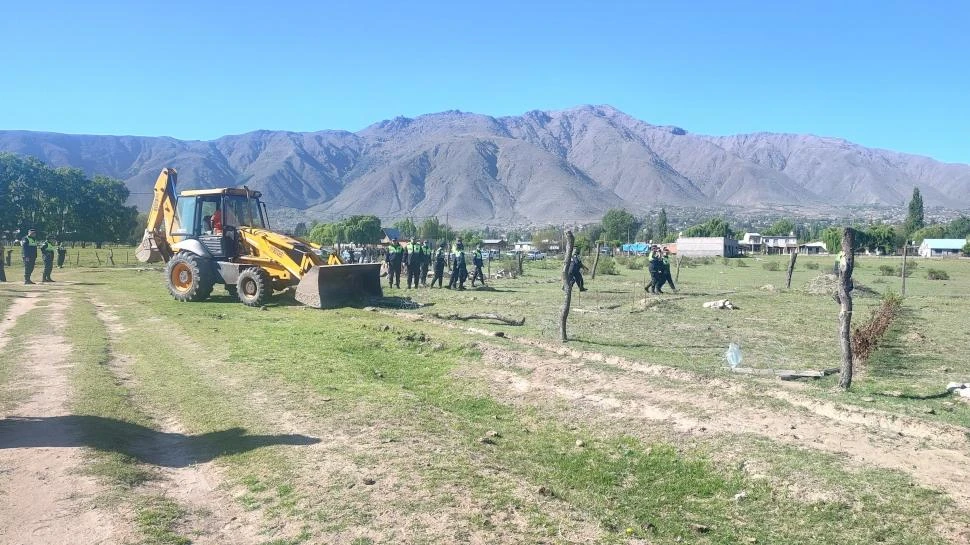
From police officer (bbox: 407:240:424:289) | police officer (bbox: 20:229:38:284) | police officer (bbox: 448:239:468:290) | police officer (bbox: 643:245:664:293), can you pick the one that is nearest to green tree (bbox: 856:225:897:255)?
police officer (bbox: 643:245:664:293)

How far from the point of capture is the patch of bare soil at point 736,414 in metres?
6.85

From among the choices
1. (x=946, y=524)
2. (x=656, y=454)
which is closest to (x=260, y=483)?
(x=656, y=454)

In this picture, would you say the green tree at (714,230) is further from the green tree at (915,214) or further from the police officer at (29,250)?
the police officer at (29,250)

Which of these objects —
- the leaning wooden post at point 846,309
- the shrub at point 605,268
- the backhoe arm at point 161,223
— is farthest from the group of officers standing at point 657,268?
the shrub at point 605,268

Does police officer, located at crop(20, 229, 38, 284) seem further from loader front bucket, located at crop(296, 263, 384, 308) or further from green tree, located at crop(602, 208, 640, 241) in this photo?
green tree, located at crop(602, 208, 640, 241)

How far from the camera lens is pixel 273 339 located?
13609 millimetres

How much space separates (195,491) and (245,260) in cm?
1477

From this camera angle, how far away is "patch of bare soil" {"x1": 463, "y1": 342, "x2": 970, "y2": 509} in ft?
22.5

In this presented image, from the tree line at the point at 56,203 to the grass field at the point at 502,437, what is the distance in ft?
212

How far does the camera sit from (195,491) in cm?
616

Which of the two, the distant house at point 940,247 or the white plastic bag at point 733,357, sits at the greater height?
the distant house at point 940,247

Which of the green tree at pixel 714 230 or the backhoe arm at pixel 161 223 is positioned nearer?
the backhoe arm at pixel 161 223

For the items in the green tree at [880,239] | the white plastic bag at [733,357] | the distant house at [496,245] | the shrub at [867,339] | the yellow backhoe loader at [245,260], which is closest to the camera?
the white plastic bag at [733,357]

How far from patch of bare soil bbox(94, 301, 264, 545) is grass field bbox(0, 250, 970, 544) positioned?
26mm
